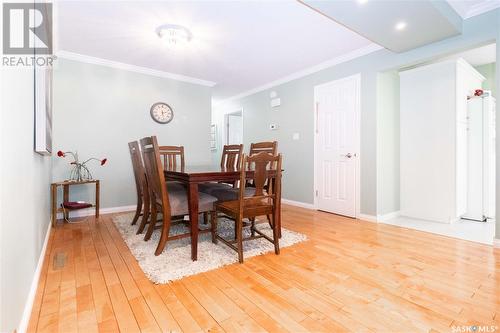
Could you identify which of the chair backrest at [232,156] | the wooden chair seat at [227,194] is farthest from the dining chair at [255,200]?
the chair backrest at [232,156]

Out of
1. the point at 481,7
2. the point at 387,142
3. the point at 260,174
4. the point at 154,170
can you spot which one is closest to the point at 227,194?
the point at 260,174

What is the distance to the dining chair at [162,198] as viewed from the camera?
2070 mm

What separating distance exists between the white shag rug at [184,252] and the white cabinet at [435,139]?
205 cm

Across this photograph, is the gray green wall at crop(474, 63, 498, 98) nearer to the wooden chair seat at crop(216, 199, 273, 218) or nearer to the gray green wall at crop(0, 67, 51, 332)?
the wooden chair seat at crop(216, 199, 273, 218)

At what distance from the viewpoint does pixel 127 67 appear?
391cm

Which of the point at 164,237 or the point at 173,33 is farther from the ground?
the point at 173,33

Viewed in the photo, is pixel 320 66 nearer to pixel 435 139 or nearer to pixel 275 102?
pixel 275 102

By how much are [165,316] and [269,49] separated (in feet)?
10.6

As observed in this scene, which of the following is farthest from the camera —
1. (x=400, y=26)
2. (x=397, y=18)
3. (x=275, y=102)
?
(x=275, y=102)

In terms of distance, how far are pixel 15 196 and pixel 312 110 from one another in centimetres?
386

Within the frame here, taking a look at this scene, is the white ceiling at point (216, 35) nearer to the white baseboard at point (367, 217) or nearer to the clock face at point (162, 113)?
the clock face at point (162, 113)

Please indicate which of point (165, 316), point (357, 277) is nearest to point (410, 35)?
point (357, 277)

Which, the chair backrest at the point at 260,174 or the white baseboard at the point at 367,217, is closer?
the chair backrest at the point at 260,174

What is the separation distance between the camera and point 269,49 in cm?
338
